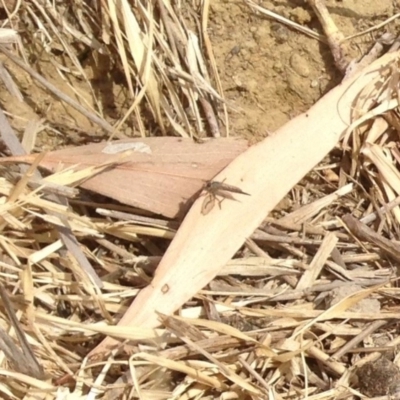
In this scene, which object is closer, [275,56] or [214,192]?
[214,192]

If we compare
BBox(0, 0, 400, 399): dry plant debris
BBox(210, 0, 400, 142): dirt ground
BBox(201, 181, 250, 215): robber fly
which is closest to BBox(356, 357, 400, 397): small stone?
BBox(0, 0, 400, 399): dry plant debris

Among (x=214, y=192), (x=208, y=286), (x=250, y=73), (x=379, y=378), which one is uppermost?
(x=250, y=73)

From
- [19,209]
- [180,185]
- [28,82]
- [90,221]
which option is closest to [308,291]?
[180,185]

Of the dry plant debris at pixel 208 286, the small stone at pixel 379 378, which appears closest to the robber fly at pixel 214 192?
the dry plant debris at pixel 208 286

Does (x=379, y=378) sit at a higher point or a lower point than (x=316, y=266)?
lower

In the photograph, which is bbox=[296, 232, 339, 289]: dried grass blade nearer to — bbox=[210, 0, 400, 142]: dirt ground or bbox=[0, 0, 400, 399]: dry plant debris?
bbox=[0, 0, 400, 399]: dry plant debris

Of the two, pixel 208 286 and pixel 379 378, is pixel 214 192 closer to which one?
pixel 208 286

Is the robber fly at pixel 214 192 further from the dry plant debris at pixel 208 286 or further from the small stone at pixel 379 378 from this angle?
the small stone at pixel 379 378

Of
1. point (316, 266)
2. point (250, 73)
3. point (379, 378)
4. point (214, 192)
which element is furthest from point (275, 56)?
point (379, 378)
